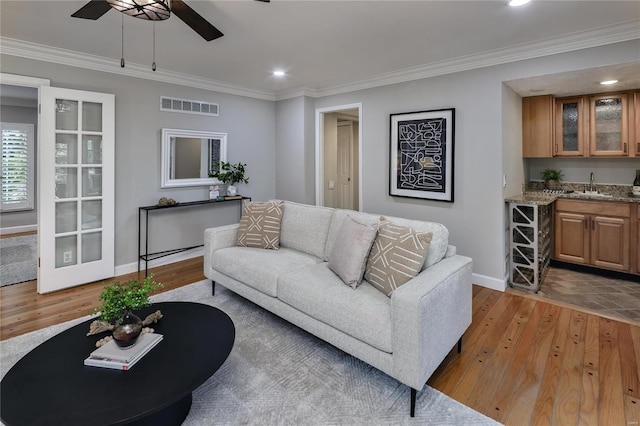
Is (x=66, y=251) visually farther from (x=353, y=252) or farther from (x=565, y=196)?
(x=565, y=196)

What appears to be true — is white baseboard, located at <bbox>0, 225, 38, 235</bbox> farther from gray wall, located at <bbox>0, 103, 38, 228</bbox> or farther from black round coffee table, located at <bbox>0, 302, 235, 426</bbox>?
black round coffee table, located at <bbox>0, 302, 235, 426</bbox>

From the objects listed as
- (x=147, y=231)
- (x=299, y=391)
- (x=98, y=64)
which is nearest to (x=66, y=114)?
(x=98, y=64)

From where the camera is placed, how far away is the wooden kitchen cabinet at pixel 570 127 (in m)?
4.05

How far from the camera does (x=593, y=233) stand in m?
3.89

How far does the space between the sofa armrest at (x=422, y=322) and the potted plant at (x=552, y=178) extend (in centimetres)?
341

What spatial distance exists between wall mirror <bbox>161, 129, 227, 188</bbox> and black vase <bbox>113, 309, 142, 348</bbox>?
2931 millimetres

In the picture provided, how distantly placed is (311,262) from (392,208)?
73.0 inches

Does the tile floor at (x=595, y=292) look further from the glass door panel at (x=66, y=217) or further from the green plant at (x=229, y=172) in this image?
the glass door panel at (x=66, y=217)

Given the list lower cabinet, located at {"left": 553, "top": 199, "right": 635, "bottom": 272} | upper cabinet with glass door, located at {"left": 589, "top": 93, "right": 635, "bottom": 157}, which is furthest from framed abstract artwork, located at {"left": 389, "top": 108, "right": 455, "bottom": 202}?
upper cabinet with glass door, located at {"left": 589, "top": 93, "right": 635, "bottom": 157}

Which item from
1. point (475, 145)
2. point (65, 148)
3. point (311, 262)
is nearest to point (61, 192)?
point (65, 148)

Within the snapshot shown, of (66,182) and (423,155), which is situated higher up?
(423,155)

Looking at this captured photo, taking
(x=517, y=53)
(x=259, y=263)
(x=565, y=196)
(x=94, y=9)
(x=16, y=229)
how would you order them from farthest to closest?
(x=16, y=229)
(x=565, y=196)
(x=517, y=53)
(x=259, y=263)
(x=94, y=9)

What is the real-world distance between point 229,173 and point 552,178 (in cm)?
453

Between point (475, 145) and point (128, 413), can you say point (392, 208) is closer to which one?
point (475, 145)
